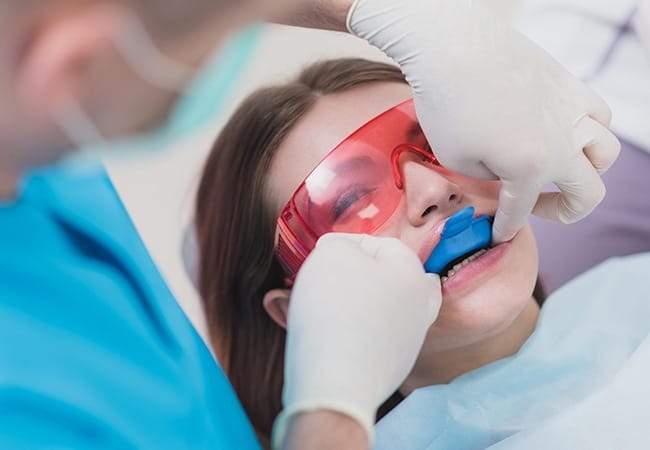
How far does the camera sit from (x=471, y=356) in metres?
1.29

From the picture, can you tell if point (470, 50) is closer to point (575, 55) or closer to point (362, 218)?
point (362, 218)

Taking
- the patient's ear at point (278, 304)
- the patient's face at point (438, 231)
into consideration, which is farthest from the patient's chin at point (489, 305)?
the patient's ear at point (278, 304)

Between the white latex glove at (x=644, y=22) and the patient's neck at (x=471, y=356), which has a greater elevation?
the white latex glove at (x=644, y=22)

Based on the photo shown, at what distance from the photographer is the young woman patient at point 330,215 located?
112 cm

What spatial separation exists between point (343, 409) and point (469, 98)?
0.42 metres

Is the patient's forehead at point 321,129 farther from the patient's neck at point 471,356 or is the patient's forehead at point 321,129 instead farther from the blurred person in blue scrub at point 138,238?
the patient's neck at point 471,356

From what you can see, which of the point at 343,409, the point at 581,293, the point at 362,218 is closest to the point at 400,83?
the point at 362,218

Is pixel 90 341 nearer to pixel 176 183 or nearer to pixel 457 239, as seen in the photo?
pixel 457 239

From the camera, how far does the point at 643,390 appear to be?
46.5 inches

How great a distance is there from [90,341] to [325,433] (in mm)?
256

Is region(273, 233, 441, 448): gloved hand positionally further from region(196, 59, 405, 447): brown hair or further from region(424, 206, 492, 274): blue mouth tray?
region(196, 59, 405, 447): brown hair

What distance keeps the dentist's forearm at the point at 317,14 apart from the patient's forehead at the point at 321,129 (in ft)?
0.42

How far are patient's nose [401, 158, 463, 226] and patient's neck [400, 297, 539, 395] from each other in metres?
0.26

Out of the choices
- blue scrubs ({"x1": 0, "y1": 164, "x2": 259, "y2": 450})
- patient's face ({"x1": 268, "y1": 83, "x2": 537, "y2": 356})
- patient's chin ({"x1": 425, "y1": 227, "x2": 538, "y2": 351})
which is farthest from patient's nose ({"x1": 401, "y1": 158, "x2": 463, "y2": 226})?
blue scrubs ({"x1": 0, "y1": 164, "x2": 259, "y2": 450})
